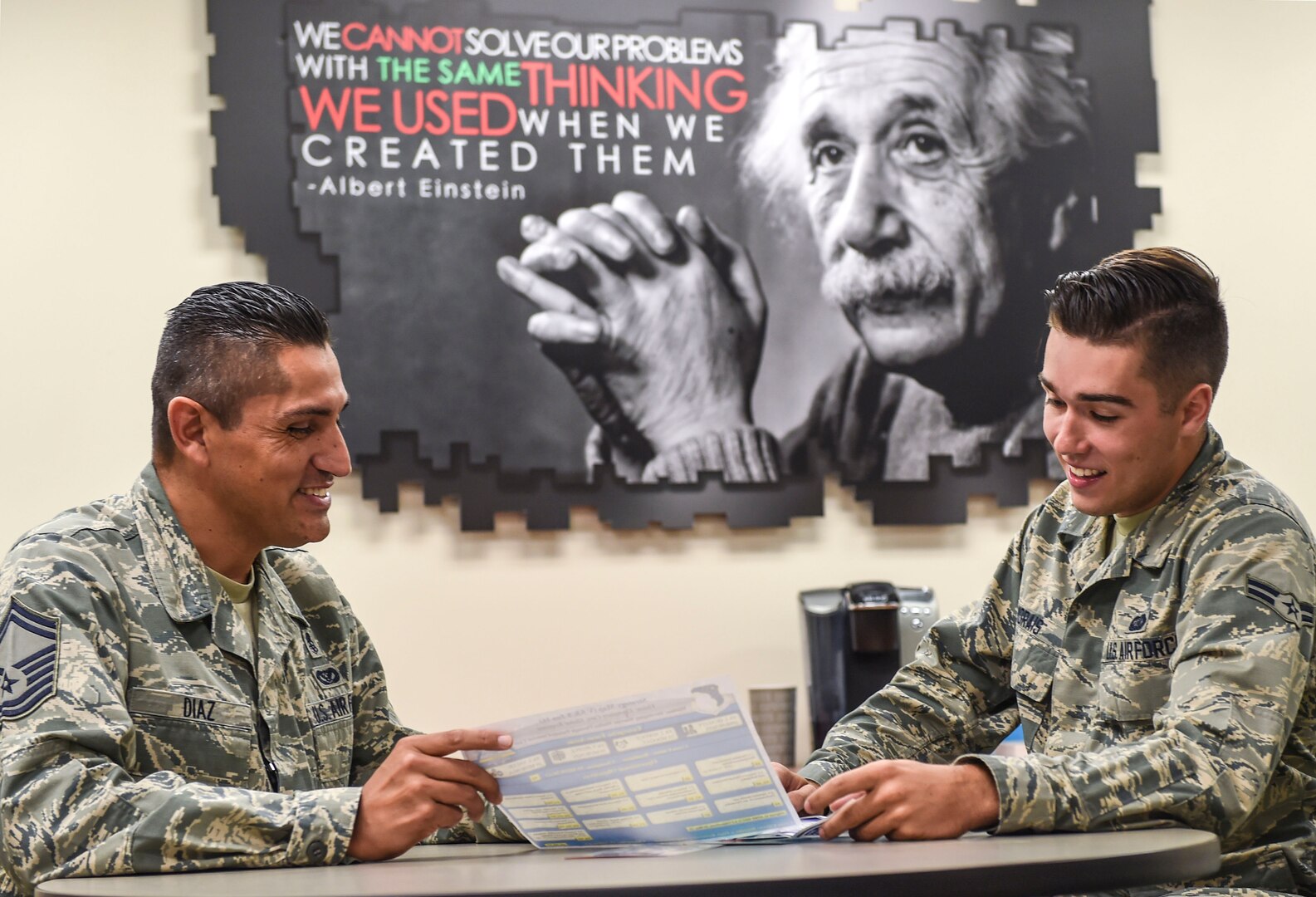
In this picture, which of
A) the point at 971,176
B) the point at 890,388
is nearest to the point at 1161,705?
the point at 890,388

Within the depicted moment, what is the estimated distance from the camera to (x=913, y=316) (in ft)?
14.3

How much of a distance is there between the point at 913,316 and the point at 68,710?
3143 millimetres

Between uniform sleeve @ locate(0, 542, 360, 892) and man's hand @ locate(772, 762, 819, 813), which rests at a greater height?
uniform sleeve @ locate(0, 542, 360, 892)

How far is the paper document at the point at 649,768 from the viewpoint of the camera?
1.54m

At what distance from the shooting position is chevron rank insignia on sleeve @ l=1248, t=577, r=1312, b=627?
1810 millimetres

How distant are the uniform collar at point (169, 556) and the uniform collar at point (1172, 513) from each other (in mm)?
1302

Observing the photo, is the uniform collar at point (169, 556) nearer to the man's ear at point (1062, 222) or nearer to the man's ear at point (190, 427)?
the man's ear at point (190, 427)

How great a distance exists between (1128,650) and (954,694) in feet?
1.35

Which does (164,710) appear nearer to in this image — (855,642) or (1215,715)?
(1215,715)

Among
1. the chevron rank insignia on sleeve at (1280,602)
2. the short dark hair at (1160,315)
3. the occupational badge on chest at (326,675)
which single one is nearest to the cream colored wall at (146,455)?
the occupational badge on chest at (326,675)

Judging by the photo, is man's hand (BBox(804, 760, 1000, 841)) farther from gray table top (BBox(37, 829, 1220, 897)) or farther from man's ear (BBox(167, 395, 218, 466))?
man's ear (BBox(167, 395, 218, 466))

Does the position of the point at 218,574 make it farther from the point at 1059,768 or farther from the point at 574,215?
the point at 574,215

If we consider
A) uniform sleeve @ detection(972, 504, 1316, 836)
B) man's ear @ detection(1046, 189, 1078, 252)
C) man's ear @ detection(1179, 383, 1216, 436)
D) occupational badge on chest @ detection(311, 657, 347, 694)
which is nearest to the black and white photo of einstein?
man's ear @ detection(1046, 189, 1078, 252)

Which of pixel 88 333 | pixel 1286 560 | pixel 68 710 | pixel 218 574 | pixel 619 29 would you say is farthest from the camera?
pixel 619 29
